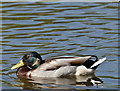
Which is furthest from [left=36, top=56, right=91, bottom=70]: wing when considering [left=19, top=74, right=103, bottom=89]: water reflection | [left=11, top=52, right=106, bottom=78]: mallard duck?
[left=19, top=74, right=103, bottom=89]: water reflection

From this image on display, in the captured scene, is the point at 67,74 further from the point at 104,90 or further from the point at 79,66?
the point at 104,90

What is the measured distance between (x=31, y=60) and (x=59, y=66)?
89 cm

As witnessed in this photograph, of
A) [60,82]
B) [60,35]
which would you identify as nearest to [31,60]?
[60,82]

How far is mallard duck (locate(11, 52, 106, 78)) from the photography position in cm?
1323

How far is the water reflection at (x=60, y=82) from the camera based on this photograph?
1223 cm

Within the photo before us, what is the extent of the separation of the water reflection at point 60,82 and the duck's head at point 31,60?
59cm

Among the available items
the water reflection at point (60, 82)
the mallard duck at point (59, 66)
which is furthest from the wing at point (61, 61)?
the water reflection at point (60, 82)

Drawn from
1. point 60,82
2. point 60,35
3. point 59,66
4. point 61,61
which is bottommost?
point 60,82

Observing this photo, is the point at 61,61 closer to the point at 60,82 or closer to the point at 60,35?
the point at 60,82

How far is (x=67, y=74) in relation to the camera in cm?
1336

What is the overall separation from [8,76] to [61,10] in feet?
22.8

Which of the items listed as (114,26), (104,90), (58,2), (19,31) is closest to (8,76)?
(104,90)

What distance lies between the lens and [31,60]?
44.7 feet

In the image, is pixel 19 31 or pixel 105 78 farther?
pixel 19 31
